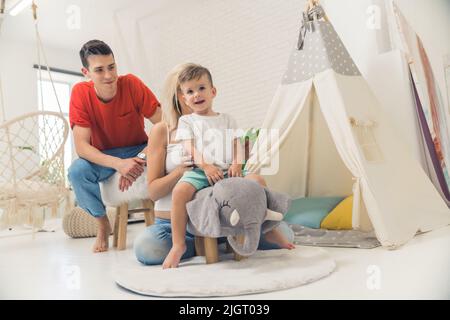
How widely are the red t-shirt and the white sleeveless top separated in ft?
1.92

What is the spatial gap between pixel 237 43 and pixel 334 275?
2943 millimetres

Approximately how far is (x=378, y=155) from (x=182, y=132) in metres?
1.06

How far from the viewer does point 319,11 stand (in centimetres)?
220

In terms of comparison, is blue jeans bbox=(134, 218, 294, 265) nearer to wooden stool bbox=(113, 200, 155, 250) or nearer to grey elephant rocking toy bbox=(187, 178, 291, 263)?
grey elephant rocking toy bbox=(187, 178, 291, 263)

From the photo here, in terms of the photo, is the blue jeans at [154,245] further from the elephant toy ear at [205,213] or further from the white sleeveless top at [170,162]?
the elephant toy ear at [205,213]

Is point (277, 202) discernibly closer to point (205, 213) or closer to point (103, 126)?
point (205, 213)

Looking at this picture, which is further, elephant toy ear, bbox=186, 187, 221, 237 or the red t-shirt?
the red t-shirt

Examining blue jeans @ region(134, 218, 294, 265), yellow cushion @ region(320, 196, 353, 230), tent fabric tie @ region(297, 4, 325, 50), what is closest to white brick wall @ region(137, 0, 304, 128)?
tent fabric tie @ region(297, 4, 325, 50)

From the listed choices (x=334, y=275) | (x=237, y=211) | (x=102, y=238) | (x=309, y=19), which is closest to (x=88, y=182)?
(x=102, y=238)

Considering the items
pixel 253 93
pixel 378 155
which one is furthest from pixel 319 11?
pixel 253 93

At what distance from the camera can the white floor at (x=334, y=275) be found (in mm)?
1100

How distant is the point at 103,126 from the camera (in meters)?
2.11

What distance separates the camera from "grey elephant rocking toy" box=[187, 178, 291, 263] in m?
1.28
